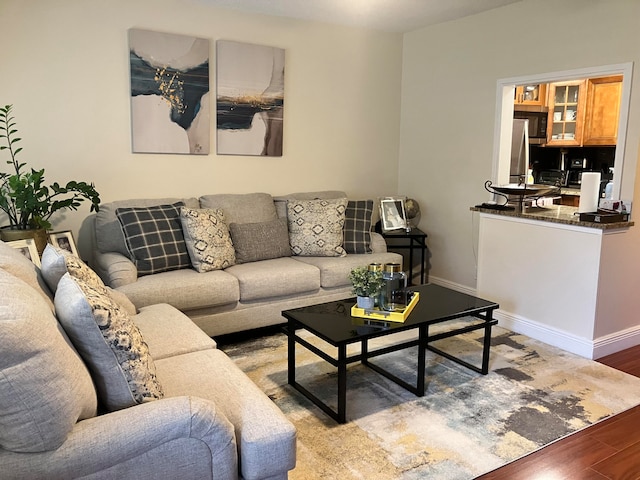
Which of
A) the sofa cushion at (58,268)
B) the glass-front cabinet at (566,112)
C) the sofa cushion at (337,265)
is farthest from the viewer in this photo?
the glass-front cabinet at (566,112)

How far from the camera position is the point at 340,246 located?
425cm

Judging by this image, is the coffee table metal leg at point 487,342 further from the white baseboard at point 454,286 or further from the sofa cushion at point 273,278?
the white baseboard at point 454,286

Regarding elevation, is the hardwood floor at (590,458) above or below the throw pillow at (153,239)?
below

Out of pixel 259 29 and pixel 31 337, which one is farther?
pixel 259 29

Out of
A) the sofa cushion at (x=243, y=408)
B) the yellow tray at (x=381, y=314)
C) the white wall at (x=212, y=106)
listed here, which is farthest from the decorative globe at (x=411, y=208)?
the sofa cushion at (x=243, y=408)

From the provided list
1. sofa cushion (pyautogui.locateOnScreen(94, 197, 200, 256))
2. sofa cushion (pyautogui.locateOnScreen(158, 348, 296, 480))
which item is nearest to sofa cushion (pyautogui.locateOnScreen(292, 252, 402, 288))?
sofa cushion (pyautogui.locateOnScreen(94, 197, 200, 256))

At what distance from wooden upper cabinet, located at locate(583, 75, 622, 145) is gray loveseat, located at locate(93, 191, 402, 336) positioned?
2.84 m

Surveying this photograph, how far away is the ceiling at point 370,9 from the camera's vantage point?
4.03 metres

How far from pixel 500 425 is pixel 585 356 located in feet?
3.98

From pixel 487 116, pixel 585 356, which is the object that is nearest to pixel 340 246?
pixel 487 116

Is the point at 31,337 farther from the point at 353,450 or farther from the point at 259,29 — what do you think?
the point at 259,29

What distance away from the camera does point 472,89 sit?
14.7 ft

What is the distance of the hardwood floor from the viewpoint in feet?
7.36

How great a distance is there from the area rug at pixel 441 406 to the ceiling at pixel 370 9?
Answer: 2.60 metres
